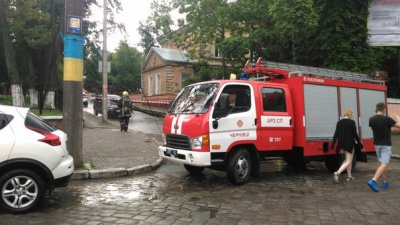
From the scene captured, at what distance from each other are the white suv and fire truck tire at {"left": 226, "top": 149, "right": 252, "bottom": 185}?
10.8ft

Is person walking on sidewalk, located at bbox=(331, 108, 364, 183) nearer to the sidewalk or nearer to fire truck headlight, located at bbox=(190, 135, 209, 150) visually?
fire truck headlight, located at bbox=(190, 135, 209, 150)

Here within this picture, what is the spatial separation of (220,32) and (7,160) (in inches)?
985

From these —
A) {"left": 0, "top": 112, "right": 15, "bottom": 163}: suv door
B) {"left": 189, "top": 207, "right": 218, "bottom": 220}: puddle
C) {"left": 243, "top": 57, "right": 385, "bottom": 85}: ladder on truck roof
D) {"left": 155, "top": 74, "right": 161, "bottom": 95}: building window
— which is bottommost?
{"left": 189, "top": 207, "right": 218, "bottom": 220}: puddle

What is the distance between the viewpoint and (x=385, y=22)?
17016 mm

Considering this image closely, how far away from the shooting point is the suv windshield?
733 centimetres

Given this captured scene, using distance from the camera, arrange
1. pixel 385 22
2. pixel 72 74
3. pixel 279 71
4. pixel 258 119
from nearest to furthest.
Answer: pixel 258 119, pixel 72 74, pixel 279 71, pixel 385 22

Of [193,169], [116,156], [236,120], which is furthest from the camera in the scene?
[116,156]

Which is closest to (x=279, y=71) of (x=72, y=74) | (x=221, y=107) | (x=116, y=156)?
(x=221, y=107)

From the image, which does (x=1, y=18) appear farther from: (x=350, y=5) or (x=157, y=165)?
(x=350, y=5)

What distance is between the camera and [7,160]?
5.23 m

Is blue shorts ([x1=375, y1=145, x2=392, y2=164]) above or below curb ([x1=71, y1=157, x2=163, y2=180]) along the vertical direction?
above

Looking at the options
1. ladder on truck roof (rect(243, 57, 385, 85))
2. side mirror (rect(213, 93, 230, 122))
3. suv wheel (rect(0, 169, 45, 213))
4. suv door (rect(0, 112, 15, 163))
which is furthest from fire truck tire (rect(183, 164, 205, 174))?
suv door (rect(0, 112, 15, 163))

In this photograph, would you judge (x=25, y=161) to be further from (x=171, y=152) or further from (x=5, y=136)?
(x=171, y=152)

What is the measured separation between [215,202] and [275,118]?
2755 millimetres
